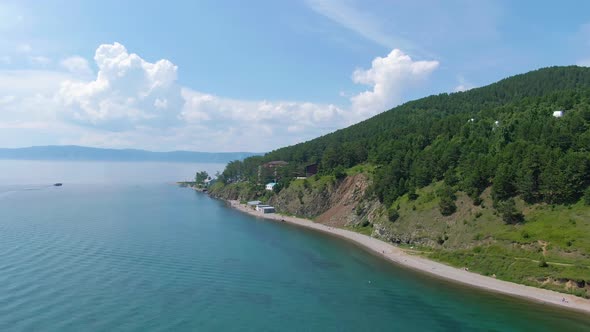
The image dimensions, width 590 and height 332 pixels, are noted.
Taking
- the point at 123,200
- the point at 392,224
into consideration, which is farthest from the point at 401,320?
the point at 123,200

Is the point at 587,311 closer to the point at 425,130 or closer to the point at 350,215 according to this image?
the point at 350,215

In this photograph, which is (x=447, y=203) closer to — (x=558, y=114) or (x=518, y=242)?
(x=518, y=242)

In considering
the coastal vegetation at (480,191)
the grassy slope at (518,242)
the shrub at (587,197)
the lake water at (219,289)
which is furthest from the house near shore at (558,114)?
the lake water at (219,289)

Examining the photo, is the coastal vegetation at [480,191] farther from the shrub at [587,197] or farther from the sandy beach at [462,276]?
the sandy beach at [462,276]

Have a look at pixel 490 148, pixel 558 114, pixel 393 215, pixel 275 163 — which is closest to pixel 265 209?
pixel 275 163

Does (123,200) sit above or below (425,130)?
below

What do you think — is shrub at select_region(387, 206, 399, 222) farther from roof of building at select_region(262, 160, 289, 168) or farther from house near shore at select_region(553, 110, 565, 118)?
roof of building at select_region(262, 160, 289, 168)
